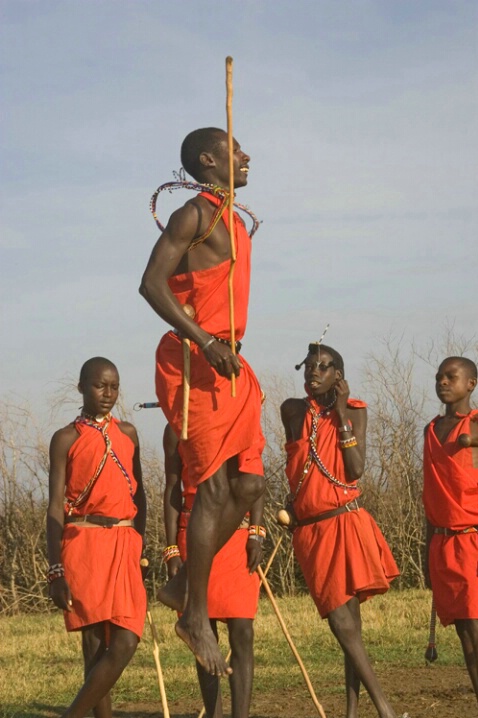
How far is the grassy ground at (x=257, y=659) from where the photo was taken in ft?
28.4

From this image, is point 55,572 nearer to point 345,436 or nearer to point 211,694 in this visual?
point 211,694

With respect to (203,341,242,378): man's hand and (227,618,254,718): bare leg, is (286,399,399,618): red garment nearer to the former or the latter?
(227,618,254,718): bare leg

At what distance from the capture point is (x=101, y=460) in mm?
7176

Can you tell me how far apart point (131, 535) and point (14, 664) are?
3.59 meters

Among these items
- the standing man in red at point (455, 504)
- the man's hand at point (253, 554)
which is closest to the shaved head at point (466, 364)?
the standing man in red at point (455, 504)

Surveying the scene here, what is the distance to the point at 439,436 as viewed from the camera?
776cm

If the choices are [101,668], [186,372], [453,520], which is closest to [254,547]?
[101,668]

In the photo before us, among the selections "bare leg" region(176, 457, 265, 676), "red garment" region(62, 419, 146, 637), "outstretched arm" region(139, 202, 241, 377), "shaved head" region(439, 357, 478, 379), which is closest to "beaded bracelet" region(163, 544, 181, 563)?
"red garment" region(62, 419, 146, 637)

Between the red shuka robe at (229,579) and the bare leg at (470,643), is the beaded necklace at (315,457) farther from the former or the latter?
the bare leg at (470,643)

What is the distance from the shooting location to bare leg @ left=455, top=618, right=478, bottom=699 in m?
7.12

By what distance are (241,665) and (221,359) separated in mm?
2308

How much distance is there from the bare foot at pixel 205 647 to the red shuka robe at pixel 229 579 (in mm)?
1469

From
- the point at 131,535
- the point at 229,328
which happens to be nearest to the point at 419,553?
the point at 131,535

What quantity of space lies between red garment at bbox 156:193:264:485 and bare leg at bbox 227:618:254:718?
1.64 metres
